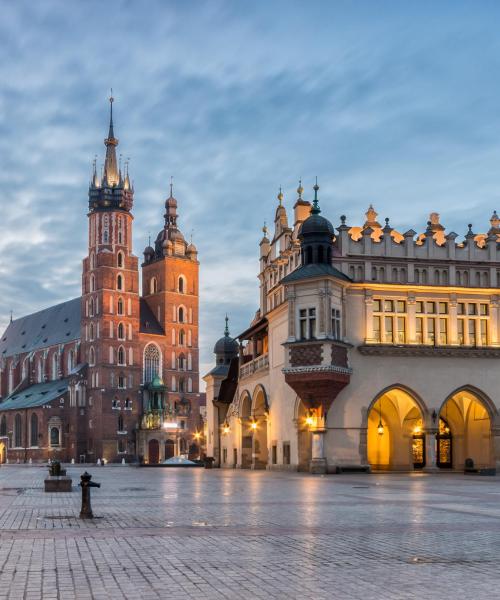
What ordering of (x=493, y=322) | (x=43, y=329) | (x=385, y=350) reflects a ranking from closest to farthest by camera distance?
(x=385, y=350) < (x=493, y=322) < (x=43, y=329)

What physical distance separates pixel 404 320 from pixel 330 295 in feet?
17.3

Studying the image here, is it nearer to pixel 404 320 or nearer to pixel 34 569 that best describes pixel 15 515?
pixel 34 569

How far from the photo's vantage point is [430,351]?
4900cm

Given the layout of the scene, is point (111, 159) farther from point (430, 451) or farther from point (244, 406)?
point (430, 451)

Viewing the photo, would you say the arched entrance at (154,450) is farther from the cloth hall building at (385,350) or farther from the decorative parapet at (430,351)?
the decorative parapet at (430,351)

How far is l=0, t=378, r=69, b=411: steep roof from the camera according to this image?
433 feet

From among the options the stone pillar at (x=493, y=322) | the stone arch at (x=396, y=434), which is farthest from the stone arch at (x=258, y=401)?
the stone pillar at (x=493, y=322)

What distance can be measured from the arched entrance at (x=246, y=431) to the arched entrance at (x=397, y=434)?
1199 centimetres

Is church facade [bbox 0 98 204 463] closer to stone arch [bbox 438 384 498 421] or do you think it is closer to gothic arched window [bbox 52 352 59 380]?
gothic arched window [bbox 52 352 59 380]

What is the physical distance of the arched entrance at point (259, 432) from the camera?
59656mm

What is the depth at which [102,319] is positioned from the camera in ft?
424

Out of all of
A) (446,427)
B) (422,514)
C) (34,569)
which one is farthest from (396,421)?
(34,569)

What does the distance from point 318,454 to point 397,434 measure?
7840 mm

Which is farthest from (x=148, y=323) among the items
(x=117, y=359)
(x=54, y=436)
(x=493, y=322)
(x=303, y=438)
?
(x=493, y=322)
